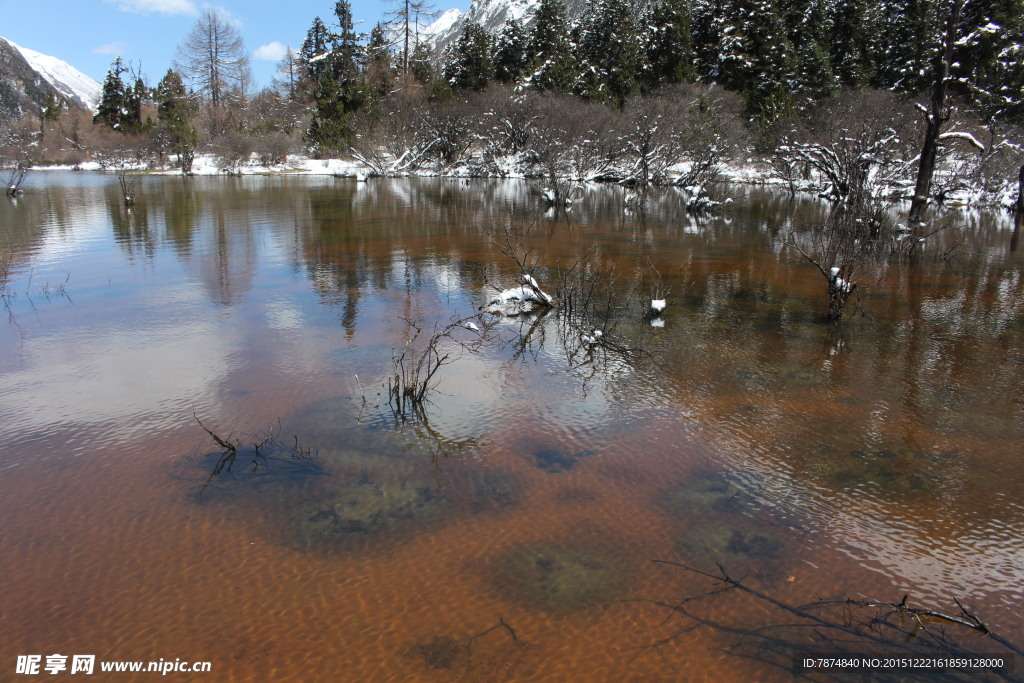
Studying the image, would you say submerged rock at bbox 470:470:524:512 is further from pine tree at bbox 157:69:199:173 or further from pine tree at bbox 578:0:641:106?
pine tree at bbox 157:69:199:173

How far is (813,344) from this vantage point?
1002 cm

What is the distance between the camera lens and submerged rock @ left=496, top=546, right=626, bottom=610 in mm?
4578

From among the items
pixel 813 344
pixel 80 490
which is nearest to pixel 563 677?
pixel 80 490

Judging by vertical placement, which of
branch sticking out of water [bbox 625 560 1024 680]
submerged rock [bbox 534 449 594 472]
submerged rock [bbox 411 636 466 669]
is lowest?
submerged rock [bbox 411 636 466 669]

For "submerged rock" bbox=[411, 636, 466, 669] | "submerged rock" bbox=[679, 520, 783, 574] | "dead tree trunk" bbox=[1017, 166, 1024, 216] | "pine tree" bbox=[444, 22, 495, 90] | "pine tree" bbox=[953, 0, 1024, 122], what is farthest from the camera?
"pine tree" bbox=[444, 22, 495, 90]

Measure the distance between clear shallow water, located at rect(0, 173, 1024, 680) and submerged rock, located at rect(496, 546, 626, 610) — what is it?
0.7 inches

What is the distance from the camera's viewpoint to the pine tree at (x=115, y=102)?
69.6 meters

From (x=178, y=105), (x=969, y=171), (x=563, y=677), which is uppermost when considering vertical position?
(x=178, y=105)

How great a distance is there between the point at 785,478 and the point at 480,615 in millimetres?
3293

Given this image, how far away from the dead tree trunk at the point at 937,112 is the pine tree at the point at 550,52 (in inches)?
1585

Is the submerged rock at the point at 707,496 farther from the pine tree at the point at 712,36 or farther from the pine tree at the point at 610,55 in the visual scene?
the pine tree at the point at 712,36

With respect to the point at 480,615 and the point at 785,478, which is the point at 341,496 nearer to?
the point at 480,615

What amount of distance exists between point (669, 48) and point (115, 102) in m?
57.2

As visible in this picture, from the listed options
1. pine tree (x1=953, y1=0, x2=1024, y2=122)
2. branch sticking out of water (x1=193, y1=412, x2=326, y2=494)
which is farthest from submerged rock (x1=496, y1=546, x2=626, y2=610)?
pine tree (x1=953, y1=0, x2=1024, y2=122)
